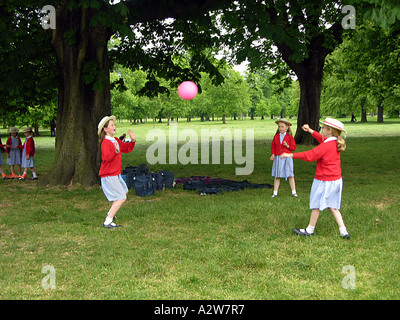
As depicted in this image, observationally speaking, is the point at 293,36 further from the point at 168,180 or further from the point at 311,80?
the point at 311,80

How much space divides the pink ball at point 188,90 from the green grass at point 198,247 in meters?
4.27

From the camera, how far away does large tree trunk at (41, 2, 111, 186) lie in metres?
11.0

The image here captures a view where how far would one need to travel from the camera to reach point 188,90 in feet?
43.8

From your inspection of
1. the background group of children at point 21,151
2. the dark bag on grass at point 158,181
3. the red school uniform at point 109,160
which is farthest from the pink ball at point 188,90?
the red school uniform at point 109,160

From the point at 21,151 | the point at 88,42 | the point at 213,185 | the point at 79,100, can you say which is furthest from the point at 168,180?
the point at 21,151

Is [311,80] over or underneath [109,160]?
over

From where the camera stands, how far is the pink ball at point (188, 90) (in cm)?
1312

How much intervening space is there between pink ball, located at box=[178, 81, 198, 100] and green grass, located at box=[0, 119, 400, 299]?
14.0ft

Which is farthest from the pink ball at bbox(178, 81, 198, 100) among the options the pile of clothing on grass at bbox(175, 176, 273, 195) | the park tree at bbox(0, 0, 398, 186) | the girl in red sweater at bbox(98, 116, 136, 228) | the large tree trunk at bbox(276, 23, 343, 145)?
the large tree trunk at bbox(276, 23, 343, 145)

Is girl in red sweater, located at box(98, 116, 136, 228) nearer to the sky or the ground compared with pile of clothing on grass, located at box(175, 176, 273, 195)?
nearer to the sky

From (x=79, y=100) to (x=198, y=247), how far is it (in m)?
7.14

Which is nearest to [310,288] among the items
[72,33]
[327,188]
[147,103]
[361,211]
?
[327,188]

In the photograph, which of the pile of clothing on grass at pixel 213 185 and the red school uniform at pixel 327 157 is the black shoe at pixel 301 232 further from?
the pile of clothing on grass at pixel 213 185

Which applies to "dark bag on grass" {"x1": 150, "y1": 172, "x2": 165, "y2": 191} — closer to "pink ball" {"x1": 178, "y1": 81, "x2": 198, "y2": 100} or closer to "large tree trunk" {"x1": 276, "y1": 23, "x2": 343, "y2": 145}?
"pink ball" {"x1": 178, "y1": 81, "x2": 198, "y2": 100}
